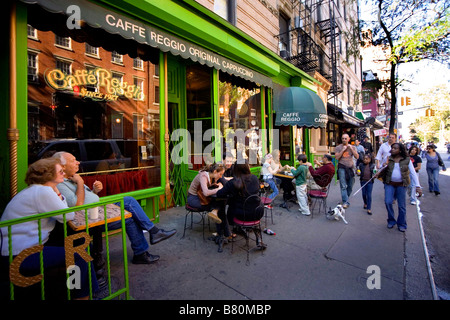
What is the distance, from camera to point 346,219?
579 cm

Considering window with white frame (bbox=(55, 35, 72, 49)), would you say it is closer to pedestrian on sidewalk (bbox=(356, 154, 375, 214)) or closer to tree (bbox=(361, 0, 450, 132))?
pedestrian on sidewalk (bbox=(356, 154, 375, 214))

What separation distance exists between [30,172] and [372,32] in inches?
653

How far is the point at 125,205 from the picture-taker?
3.37m

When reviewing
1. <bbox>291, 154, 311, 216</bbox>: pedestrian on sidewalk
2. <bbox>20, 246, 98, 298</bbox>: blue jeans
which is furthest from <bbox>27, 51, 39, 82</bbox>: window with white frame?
<bbox>291, 154, 311, 216</bbox>: pedestrian on sidewalk

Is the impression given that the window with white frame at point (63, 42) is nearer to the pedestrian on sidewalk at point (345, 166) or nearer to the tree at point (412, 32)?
A: the pedestrian on sidewalk at point (345, 166)

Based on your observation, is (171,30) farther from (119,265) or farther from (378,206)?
(378,206)

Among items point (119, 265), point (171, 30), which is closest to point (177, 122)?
point (171, 30)

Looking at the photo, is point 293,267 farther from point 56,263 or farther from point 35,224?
point 35,224

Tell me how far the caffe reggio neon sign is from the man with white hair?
1.69 metres

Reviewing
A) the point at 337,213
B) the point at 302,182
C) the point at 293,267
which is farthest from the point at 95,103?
the point at 337,213

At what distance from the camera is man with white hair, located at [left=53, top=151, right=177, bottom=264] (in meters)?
2.98

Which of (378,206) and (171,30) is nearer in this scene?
(171,30)

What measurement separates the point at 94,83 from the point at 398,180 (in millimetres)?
6661

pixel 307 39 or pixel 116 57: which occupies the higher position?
pixel 307 39
